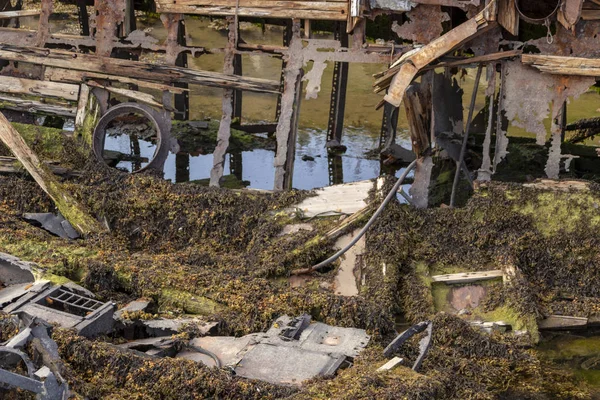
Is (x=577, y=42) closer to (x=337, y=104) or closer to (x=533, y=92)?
(x=533, y=92)

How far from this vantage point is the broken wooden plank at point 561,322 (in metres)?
11.2

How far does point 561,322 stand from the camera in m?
11.2

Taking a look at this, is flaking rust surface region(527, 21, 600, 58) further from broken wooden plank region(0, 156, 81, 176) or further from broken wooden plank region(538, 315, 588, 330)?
broken wooden plank region(0, 156, 81, 176)

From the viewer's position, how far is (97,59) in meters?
14.4

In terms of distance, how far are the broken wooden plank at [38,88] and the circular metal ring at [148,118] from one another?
0.87 meters

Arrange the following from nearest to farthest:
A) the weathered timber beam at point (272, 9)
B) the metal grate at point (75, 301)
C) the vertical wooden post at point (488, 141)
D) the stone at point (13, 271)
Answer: the metal grate at point (75, 301) → the stone at point (13, 271) → the vertical wooden post at point (488, 141) → the weathered timber beam at point (272, 9)

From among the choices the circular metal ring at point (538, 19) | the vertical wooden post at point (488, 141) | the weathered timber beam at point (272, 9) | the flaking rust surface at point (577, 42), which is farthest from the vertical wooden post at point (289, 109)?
the flaking rust surface at point (577, 42)

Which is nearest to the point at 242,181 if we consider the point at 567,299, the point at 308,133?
the point at 308,133

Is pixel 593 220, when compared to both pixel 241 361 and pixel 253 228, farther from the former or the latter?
pixel 241 361

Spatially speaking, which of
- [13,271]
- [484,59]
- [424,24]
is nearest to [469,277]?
[484,59]

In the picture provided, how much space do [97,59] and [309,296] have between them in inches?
244

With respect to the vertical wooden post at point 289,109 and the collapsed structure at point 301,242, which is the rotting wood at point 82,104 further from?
the vertical wooden post at point 289,109

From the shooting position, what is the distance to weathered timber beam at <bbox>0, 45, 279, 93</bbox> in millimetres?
14062

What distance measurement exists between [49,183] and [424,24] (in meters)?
5.78
